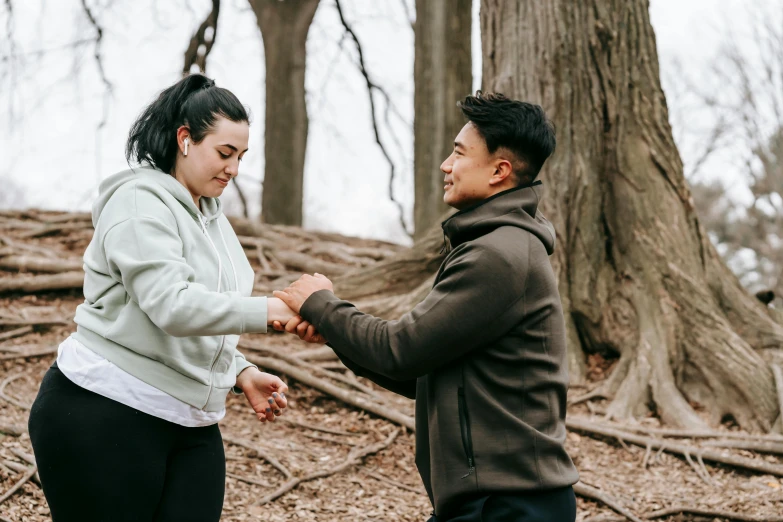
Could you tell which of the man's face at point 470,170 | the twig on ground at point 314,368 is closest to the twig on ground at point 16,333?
the twig on ground at point 314,368

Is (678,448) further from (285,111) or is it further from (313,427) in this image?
(285,111)

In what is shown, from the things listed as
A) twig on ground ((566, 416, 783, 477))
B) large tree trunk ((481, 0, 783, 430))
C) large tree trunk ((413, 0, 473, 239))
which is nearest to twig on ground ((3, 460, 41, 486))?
twig on ground ((566, 416, 783, 477))

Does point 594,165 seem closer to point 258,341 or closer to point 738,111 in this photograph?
point 258,341

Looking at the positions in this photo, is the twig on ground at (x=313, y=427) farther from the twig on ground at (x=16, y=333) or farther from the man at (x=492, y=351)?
the man at (x=492, y=351)

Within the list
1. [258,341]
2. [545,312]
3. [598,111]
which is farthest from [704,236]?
[545,312]

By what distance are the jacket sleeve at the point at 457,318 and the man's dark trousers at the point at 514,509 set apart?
369 mm

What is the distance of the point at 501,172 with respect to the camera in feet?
7.52

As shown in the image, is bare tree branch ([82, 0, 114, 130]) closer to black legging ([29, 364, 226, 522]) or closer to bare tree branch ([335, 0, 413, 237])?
bare tree branch ([335, 0, 413, 237])

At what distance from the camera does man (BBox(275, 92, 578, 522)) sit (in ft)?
6.86

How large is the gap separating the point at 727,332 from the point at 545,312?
3830 mm

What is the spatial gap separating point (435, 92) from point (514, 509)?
7604mm

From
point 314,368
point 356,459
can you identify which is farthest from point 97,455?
point 314,368

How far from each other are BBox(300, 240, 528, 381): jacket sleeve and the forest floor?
6.97 ft

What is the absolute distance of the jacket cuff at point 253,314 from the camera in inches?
85.6
